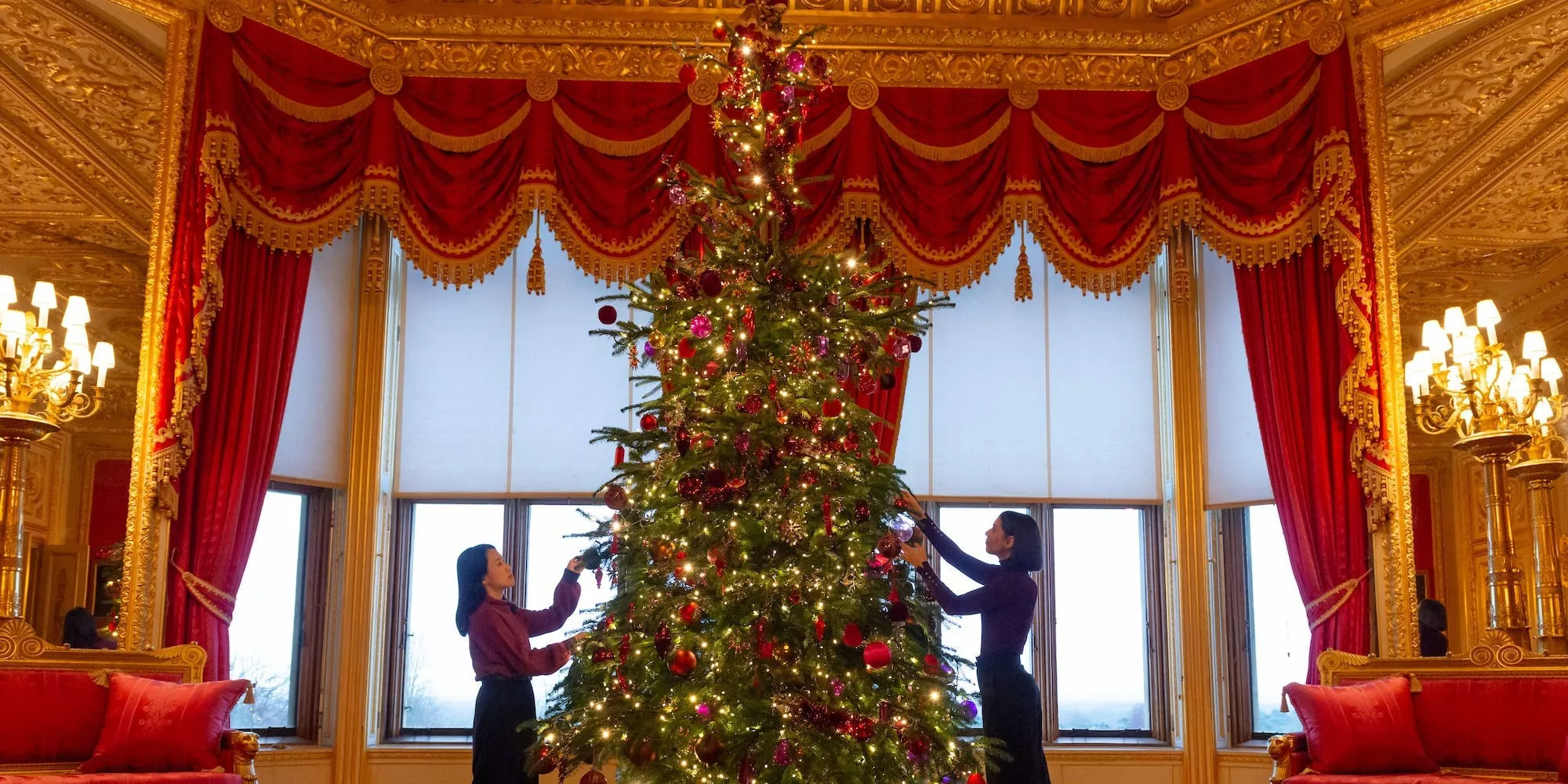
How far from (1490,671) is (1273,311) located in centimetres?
192

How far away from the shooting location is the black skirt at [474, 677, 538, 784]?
15.9 ft

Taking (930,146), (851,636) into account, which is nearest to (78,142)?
(930,146)

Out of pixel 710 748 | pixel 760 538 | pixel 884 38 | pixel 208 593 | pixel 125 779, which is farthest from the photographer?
pixel 884 38

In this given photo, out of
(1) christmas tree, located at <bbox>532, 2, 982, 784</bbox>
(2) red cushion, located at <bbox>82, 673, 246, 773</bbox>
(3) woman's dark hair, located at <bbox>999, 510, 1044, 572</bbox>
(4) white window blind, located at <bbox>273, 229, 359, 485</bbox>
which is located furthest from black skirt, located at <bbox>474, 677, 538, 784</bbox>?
(4) white window blind, located at <bbox>273, 229, 359, 485</bbox>

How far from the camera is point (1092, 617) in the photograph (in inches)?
266

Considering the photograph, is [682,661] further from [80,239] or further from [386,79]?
[80,239]

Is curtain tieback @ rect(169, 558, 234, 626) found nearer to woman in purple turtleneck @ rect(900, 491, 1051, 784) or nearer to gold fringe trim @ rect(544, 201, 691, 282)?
gold fringe trim @ rect(544, 201, 691, 282)

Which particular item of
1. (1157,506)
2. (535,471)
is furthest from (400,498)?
(1157,506)

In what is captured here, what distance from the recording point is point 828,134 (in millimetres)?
6387

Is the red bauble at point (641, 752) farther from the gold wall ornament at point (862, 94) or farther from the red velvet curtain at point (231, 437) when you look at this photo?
the gold wall ornament at point (862, 94)

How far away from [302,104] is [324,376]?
131cm

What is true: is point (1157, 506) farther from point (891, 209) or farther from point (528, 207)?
point (528, 207)

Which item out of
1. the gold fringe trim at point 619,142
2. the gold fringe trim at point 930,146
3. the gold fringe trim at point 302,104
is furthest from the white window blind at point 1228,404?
the gold fringe trim at point 302,104

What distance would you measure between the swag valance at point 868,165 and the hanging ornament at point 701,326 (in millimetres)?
2173
